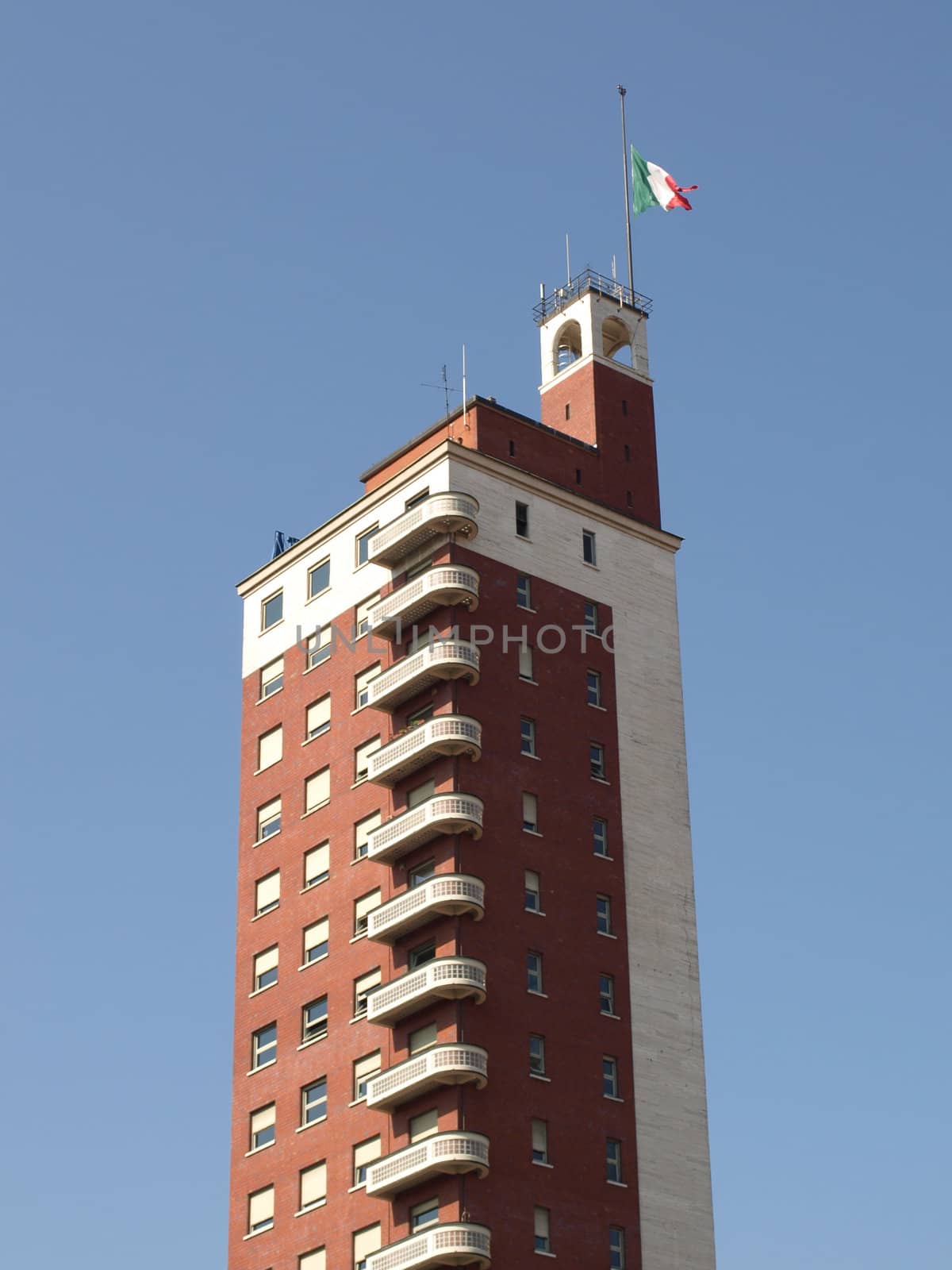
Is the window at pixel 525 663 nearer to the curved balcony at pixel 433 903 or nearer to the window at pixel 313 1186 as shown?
the curved balcony at pixel 433 903

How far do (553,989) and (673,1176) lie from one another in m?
10.0

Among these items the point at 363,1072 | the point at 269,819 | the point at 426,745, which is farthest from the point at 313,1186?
the point at 426,745

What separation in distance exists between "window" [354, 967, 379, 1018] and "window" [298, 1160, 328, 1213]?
692cm

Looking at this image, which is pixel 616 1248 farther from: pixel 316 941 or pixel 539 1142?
pixel 316 941

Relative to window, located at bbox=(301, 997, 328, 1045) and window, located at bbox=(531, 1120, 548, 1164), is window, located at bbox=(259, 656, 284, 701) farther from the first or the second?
window, located at bbox=(531, 1120, 548, 1164)

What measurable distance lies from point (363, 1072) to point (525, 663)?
815 inches

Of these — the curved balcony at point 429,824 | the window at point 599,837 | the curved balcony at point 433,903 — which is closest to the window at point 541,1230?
the curved balcony at point 433,903

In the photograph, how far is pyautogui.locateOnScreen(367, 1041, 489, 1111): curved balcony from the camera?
101500mm

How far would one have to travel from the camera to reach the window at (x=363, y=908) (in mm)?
111062

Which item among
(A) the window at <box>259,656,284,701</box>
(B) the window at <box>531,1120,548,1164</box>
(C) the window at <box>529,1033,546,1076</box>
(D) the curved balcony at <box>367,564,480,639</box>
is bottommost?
(B) the window at <box>531,1120,548,1164</box>

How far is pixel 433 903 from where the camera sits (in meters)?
105

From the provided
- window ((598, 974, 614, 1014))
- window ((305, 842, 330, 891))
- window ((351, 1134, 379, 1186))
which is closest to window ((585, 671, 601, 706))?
window ((598, 974, 614, 1014))

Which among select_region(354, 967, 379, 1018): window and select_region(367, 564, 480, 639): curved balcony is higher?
select_region(367, 564, 480, 639): curved balcony

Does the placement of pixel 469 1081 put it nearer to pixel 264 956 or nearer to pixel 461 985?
pixel 461 985
